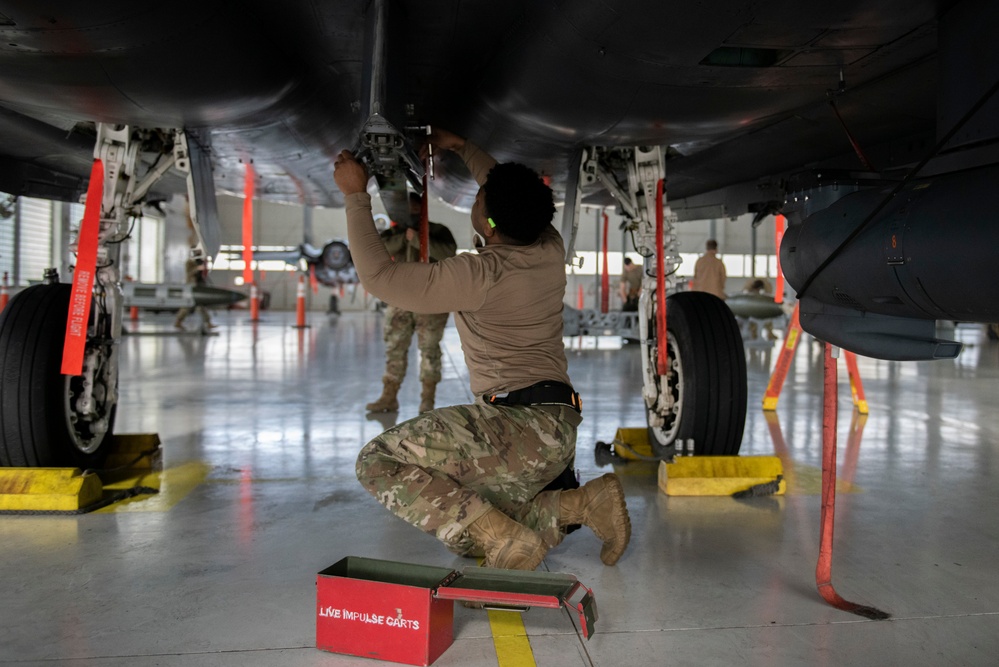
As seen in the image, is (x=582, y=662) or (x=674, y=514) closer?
(x=582, y=662)

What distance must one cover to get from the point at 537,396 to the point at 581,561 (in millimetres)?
673

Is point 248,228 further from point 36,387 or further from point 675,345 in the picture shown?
point 675,345

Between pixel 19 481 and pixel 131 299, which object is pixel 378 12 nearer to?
pixel 19 481

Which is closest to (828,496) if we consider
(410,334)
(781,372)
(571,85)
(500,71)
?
(571,85)

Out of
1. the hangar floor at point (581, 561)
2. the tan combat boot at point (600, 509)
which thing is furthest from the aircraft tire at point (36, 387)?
the tan combat boot at point (600, 509)

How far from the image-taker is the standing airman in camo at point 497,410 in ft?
7.30

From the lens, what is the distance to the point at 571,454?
2.46 meters

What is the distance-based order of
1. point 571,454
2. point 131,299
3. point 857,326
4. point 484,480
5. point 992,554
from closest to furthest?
point 857,326
point 484,480
point 571,454
point 992,554
point 131,299

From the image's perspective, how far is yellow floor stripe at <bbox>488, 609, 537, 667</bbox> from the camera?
190cm

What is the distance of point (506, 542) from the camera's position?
2.20 metres

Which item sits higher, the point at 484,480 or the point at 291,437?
the point at 484,480

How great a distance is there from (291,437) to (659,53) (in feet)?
11.6

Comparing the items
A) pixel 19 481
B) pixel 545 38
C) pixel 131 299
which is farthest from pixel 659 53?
pixel 131 299

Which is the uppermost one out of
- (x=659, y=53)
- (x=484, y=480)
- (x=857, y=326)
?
(x=659, y=53)
